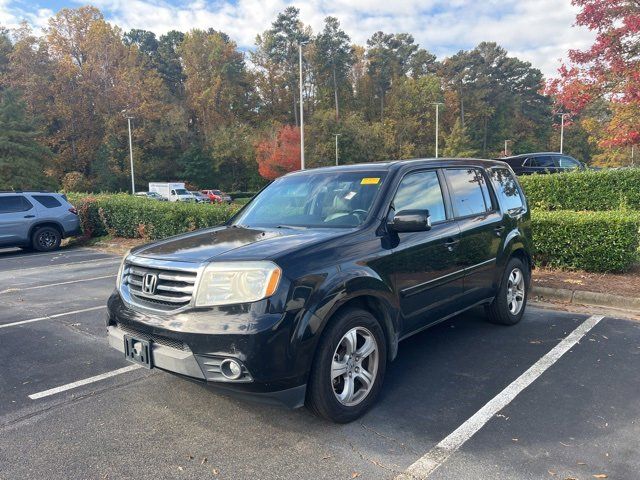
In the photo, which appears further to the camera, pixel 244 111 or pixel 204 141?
pixel 244 111

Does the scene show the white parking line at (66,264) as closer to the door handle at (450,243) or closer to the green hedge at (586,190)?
the door handle at (450,243)

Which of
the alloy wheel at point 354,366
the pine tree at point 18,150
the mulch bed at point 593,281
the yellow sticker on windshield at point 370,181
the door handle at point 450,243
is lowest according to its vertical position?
the mulch bed at point 593,281

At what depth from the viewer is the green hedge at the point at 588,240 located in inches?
274

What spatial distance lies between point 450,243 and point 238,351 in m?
2.26

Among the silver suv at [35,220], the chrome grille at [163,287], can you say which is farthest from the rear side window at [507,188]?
the silver suv at [35,220]

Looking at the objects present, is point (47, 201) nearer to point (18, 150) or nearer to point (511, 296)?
point (511, 296)

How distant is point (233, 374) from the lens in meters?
2.99

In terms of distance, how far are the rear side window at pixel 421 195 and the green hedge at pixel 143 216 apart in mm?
7518

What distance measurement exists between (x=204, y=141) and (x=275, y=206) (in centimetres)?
5909

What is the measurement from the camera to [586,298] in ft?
20.9

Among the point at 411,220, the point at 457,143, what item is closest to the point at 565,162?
the point at 411,220

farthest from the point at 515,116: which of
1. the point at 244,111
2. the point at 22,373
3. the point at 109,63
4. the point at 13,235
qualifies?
the point at 22,373

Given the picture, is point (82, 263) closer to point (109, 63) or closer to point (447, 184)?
point (447, 184)

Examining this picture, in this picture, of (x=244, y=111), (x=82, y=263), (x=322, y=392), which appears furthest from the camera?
(x=244, y=111)
